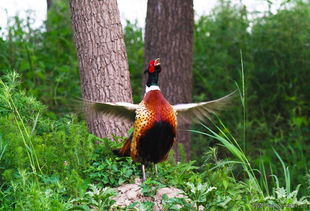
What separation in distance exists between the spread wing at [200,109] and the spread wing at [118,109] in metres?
0.37

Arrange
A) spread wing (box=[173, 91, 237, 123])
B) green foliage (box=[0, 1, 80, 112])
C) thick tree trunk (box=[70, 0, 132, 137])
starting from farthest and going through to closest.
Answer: green foliage (box=[0, 1, 80, 112])
thick tree trunk (box=[70, 0, 132, 137])
spread wing (box=[173, 91, 237, 123])

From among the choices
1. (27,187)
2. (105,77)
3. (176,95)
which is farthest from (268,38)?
(27,187)

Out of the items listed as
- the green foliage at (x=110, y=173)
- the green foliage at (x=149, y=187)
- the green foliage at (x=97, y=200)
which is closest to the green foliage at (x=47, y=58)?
the green foliage at (x=110, y=173)

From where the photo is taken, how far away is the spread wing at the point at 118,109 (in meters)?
5.23

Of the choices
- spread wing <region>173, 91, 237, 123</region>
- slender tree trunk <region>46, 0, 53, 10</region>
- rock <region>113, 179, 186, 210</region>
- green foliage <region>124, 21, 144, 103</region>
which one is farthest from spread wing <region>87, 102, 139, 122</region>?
slender tree trunk <region>46, 0, 53, 10</region>

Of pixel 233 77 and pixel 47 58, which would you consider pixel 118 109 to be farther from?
pixel 233 77

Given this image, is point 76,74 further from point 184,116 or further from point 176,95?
point 184,116

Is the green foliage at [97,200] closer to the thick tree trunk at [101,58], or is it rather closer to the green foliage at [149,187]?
the green foliage at [149,187]

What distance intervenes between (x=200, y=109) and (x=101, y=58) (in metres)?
1.06

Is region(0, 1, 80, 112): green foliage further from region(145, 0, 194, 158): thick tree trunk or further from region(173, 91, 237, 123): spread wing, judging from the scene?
region(173, 91, 237, 123): spread wing

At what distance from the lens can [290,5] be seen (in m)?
10.2

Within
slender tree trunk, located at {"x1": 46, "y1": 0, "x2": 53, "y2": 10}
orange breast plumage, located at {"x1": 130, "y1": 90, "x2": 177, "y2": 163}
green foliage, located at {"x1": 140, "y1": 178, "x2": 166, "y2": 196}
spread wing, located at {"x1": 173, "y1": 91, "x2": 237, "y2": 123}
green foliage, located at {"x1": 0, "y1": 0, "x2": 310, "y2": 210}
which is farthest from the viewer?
slender tree trunk, located at {"x1": 46, "y1": 0, "x2": 53, "y2": 10}

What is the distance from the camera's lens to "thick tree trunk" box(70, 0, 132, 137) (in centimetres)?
586

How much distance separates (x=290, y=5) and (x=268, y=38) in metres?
0.70
